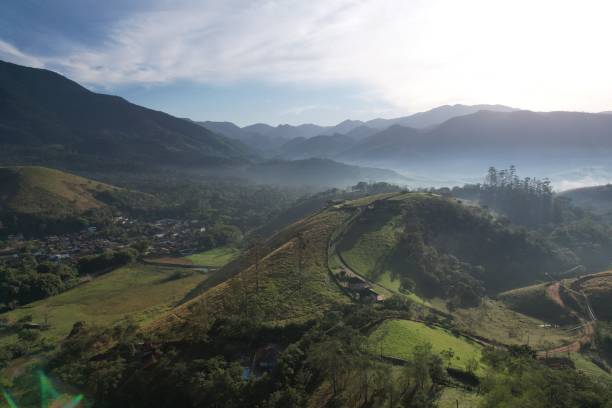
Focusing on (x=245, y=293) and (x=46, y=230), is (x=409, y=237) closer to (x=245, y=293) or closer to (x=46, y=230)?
(x=245, y=293)

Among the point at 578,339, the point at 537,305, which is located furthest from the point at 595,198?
the point at 578,339

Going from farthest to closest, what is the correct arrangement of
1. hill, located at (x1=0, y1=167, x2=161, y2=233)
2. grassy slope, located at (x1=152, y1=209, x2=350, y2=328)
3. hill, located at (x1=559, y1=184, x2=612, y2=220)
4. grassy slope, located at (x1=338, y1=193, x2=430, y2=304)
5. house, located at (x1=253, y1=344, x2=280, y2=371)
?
hill, located at (x1=559, y1=184, x2=612, y2=220)
hill, located at (x1=0, y1=167, x2=161, y2=233)
grassy slope, located at (x1=338, y1=193, x2=430, y2=304)
grassy slope, located at (x1=152, y1=209, x2=350, y2=328)
house, located at (x1=253, y1=344, x2=280, y2=371)

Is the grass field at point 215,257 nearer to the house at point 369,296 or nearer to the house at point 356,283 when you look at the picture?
the house at point 356,283

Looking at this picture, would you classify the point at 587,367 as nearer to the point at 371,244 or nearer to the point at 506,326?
the point at 506,326

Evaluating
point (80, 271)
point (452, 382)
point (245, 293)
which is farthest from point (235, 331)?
point (80, 271)

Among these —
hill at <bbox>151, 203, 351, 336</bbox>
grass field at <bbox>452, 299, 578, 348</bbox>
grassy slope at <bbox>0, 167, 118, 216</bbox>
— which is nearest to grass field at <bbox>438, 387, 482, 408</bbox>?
hill at <bbox>151, 203, 351, 336</bbox>

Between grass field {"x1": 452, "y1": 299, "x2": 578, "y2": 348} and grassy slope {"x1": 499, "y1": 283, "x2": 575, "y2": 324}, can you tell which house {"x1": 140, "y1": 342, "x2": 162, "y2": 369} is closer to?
grass field {"x1": 452, "y1": 299, "x2": 578, "y2": 348}
